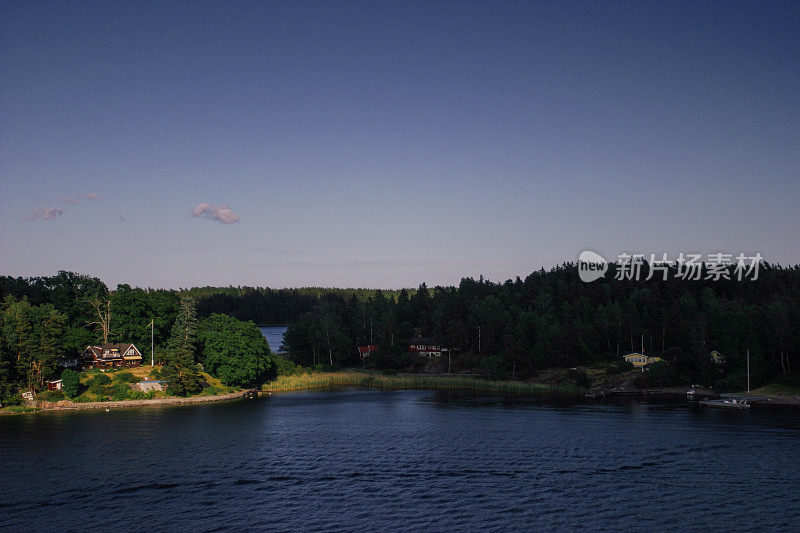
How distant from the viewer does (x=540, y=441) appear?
67625mm

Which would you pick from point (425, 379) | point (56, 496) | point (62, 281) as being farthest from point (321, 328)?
point (56, 496)

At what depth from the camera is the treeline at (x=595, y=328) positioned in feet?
362

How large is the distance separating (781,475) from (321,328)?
4616 inches

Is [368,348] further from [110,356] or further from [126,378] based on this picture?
[126,378]

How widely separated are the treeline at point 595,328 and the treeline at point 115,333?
129 feet

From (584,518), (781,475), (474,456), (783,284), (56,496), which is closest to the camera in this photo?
(584,518)

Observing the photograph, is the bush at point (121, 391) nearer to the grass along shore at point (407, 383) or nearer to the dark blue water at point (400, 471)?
the dark blue water at point (400, 471)

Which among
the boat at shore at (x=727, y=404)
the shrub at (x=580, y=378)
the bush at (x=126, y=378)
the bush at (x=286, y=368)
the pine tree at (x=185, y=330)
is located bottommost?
the boat at shore at (x=727, y=404)

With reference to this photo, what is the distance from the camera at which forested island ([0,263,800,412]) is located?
9894cm

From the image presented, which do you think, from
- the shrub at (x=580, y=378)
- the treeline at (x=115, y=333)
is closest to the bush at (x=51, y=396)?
the treeline at (x=115, y=333)

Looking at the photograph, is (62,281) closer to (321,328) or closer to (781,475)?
(321,328)

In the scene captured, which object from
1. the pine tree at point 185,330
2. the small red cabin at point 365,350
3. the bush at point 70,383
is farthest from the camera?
the small red cabin at point 365,350

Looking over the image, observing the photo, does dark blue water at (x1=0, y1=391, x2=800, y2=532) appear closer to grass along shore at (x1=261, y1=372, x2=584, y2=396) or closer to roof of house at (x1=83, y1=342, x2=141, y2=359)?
roof of house at (x1=83, y1=342, x2=141, y2=359)

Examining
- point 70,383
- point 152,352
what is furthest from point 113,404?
point 152,352
